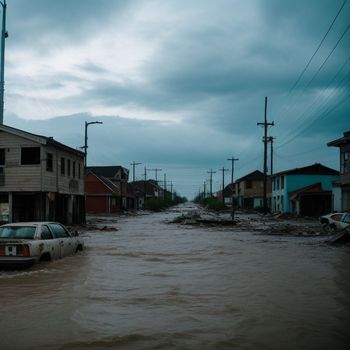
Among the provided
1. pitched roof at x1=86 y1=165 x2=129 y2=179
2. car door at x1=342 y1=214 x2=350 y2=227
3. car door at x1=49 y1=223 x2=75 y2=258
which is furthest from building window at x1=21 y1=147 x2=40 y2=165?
pitched roof at x1=86 y1=165 x2=129 y2=179

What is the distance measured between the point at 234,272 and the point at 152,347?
7.37 meters

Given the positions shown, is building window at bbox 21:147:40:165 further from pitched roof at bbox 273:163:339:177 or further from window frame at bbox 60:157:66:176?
pitched roof at bbox 273:163:339:177

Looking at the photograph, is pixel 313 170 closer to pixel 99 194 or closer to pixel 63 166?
pixel 99 194

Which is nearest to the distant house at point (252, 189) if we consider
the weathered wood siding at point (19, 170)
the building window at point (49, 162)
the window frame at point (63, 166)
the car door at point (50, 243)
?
the window frame at point (63, 166)

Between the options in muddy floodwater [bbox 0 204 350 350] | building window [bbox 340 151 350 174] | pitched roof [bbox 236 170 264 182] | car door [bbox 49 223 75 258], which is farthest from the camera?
pitched roof [bbox 236 170 264 182]

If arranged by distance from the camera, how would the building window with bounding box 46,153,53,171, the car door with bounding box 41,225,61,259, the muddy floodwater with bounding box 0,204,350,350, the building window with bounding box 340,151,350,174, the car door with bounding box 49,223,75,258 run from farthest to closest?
the building window with bounding box 340,151,350,174 → the building window with bounding box 46,153,53,171 → the car door with bounding box 49,223,75,258 → the car door with bounding box 41,225,61,259 → the muddy floodwater with bounding box 0,204,350,350

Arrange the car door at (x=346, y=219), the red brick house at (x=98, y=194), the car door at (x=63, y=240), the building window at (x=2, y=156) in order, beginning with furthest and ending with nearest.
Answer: the red brick house at (x=98, y=194) < the building window at (x=2, y=156) < the car door at (x=346, y=219) < the car door at (x=63, y=240)

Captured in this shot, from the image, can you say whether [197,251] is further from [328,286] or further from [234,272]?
[328,286]

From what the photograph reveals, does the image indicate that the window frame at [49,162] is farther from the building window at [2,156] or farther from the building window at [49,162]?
the building window at [2,156]

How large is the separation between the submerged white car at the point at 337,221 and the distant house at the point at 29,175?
682 inches

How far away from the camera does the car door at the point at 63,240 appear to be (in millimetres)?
14777

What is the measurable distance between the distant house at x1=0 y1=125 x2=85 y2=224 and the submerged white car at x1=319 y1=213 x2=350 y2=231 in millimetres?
17320

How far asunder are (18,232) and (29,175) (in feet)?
53.5

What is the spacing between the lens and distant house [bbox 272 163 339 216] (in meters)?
56.8
